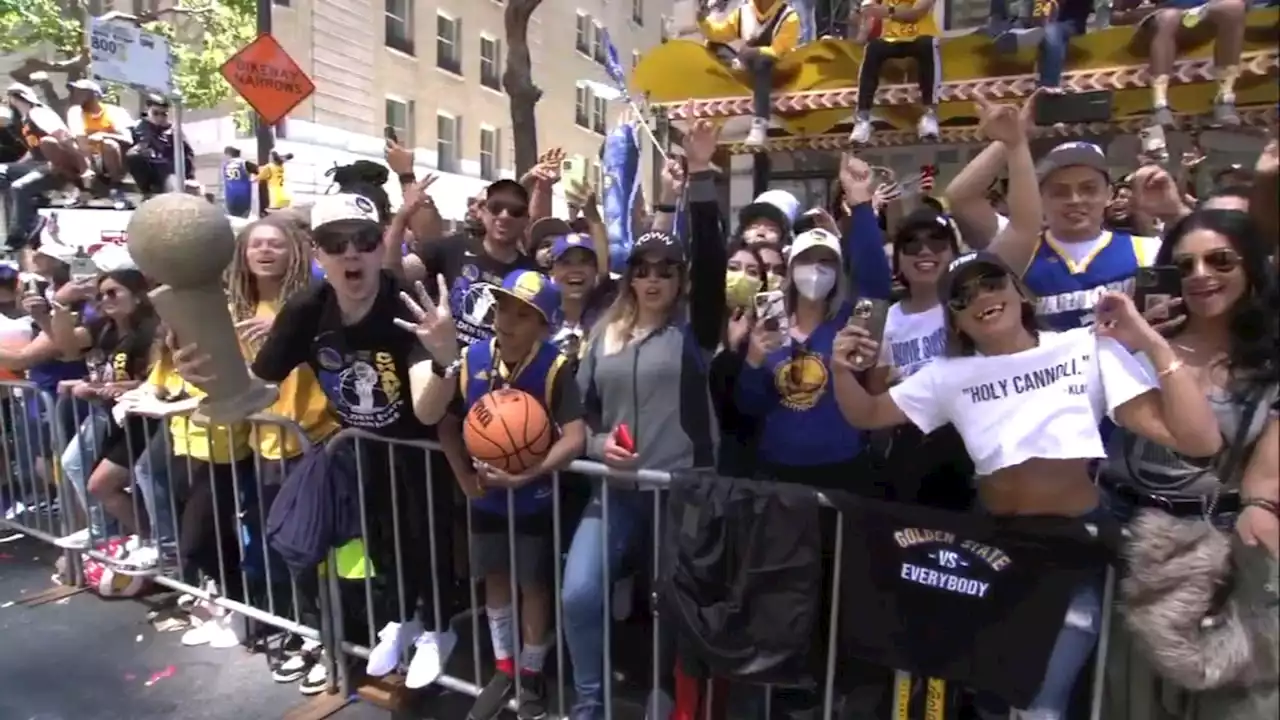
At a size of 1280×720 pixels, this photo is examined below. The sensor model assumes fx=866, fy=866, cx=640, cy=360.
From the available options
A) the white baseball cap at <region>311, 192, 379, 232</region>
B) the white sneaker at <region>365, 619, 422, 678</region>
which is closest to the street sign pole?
the white baseball cap at <region>311, 192, 379, 232</region>

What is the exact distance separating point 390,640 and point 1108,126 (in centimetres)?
678

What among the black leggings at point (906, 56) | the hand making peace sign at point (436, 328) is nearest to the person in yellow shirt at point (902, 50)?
the black leggings at point (906, 56)

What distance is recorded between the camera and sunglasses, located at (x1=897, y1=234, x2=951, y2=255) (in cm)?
341

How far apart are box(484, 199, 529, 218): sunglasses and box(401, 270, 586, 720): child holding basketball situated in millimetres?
829

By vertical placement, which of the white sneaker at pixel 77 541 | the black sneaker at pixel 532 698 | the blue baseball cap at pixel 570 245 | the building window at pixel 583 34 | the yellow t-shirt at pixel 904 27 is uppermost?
the building window at pixel 583 34

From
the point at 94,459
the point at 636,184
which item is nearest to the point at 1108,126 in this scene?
the point at 636,184

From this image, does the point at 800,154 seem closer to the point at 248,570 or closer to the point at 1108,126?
the point at 1108,126

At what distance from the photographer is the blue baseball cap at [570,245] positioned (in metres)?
4.22

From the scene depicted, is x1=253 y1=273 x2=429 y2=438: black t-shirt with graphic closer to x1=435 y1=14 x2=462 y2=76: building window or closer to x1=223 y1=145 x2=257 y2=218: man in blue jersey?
x1=223 y1=145 x2=257 y2=218: man in blue jersey

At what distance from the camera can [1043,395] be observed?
2.63 metres

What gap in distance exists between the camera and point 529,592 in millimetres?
3674

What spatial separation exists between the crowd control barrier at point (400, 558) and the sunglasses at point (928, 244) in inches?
45.6

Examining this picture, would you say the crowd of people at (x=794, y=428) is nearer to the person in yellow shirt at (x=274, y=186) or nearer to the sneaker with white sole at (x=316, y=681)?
the sneaker with white sole at (x=316, y=681)

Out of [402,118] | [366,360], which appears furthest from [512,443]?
[402,118]
